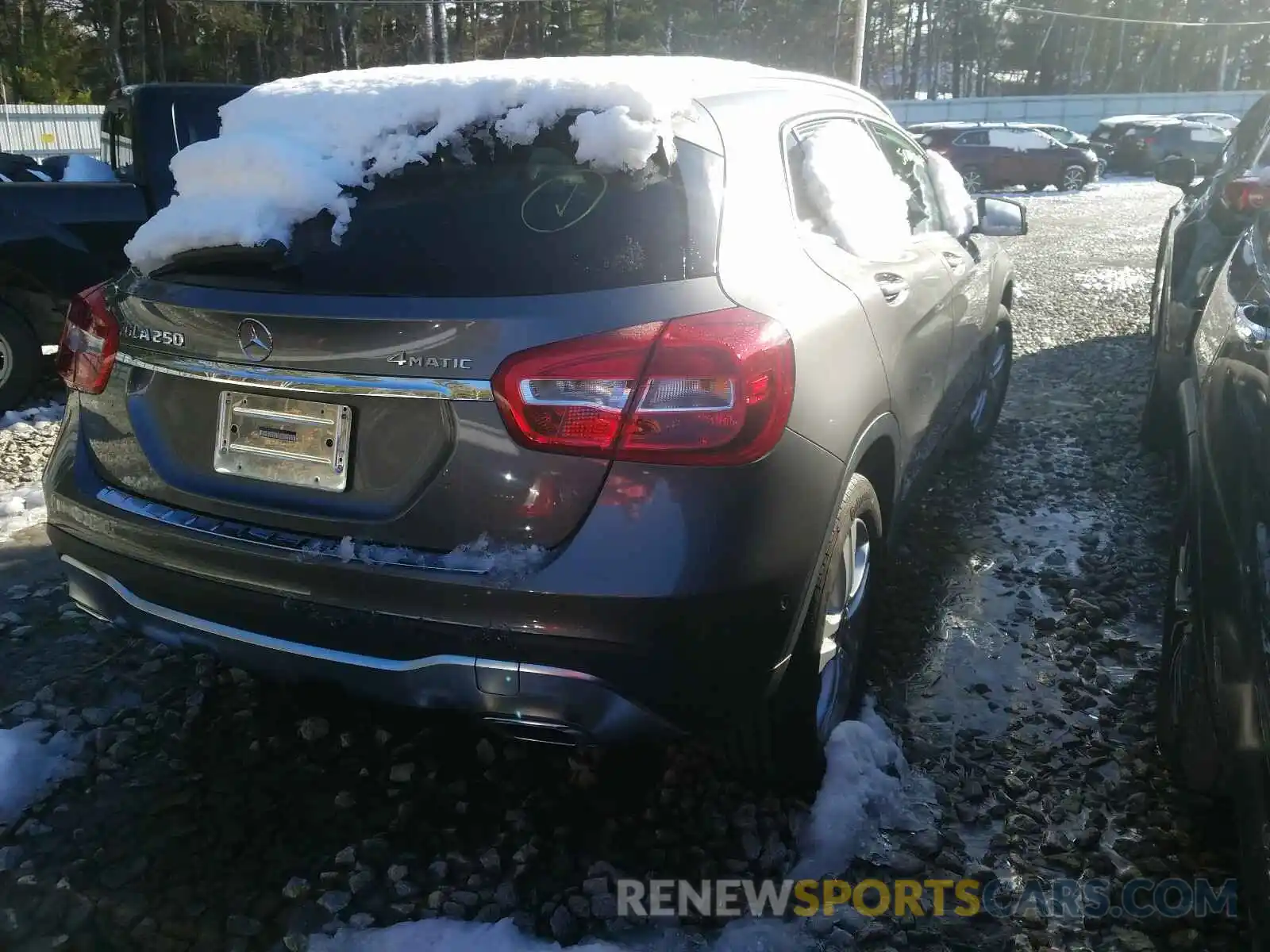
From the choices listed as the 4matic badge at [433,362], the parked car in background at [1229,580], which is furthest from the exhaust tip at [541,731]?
the parked car in background at [1229,580]

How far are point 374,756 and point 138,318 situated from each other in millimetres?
1265

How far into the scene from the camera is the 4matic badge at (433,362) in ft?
6.49

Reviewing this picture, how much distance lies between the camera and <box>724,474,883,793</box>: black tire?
7.57 ft

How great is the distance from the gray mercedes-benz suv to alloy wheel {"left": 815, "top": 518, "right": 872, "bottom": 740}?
112 millimetres

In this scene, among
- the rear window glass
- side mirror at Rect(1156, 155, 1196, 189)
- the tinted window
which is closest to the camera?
the rear window glass

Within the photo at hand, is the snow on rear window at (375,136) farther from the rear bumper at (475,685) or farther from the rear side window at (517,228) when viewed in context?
the rear bumper at (475,685)

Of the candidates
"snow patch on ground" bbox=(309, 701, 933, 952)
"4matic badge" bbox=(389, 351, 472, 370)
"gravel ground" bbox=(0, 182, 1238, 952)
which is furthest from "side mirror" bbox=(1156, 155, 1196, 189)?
"4matic badge" bbox=(389, 351, 472, 370)

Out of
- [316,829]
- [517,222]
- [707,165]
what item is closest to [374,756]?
[316,829]

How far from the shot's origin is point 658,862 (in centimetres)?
239

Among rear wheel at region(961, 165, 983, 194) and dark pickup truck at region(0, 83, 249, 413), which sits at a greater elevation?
dark pickup truck at region(0, 83, 249, 413)

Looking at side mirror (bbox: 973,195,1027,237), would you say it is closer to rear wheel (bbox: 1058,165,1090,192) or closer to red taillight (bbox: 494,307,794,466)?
red taillight (bbox: 494,307,794,466)

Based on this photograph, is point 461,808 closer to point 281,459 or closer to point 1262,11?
point 281,459

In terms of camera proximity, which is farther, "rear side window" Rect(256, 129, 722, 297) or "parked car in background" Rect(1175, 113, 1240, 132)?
"parked car in background" Rect(1175, 113, 1240, 132)

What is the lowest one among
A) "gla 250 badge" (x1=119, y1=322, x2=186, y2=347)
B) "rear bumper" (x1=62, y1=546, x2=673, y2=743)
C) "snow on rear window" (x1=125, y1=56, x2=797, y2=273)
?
"rear bumper" (x1=62, y1=546, x2=673, y2=743)
